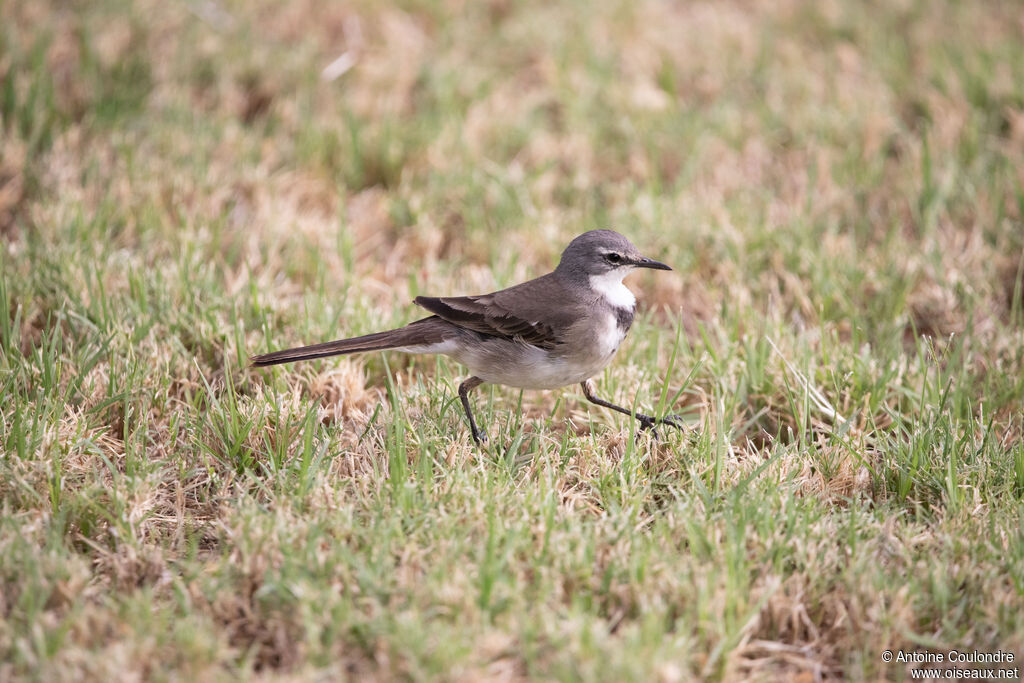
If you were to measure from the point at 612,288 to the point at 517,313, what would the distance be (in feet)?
1.77

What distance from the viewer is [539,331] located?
444cm

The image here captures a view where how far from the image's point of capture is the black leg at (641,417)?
445 cm

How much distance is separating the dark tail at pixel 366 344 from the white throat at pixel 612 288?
2.60 ft

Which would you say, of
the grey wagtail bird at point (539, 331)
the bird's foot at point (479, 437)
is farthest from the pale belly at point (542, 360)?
the bird's foot at point (479, 437)

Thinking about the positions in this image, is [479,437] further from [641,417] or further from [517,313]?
[641,417]

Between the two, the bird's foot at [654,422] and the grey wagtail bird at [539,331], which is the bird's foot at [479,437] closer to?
the grey wagtail bird at [539,331]

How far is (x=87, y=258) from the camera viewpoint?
5352mm

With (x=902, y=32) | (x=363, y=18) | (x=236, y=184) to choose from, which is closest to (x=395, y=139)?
(x=236, y=184)

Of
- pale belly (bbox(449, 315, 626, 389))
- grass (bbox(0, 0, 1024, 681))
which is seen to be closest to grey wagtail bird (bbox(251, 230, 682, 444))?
pale belly (bbox(449, 315, 626, 389))

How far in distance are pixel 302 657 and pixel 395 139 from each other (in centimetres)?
461

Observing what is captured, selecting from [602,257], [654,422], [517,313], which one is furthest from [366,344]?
[654,422]

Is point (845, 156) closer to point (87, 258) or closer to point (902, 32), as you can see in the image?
point (902, 32)

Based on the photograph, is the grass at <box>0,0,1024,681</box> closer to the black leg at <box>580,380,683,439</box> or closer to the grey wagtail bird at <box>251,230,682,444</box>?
the black leg at <box>580,380,683,439</box>

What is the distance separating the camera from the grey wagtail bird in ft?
14.2
